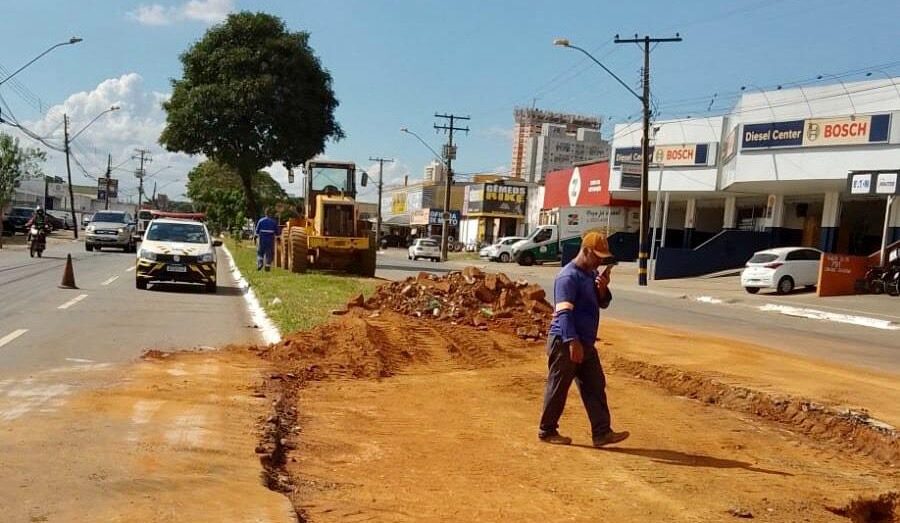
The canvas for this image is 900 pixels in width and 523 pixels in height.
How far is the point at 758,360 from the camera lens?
12.1 meters

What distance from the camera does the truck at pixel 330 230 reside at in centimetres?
2455

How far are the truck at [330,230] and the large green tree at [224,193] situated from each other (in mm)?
55383

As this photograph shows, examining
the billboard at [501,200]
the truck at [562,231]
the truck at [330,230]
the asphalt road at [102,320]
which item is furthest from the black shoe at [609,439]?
the billboard at [501,200]

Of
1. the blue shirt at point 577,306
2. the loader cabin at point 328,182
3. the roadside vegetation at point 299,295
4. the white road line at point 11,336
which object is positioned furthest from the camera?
the loader cabin at point 328,182

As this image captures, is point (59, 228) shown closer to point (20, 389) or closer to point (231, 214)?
point (231, 214)

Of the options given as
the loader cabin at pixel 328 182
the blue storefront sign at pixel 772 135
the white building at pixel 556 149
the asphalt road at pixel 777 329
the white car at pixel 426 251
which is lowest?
the white car at pixel 426 251

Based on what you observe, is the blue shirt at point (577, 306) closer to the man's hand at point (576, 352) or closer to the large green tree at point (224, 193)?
the man's hand at point (576, 352)

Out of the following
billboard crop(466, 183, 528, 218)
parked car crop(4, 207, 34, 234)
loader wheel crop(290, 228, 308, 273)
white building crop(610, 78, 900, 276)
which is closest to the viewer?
loader wheel crop(290, 228, 308, 273)

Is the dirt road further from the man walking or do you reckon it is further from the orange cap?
the orange cap

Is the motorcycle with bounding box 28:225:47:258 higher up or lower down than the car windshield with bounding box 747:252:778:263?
lower down

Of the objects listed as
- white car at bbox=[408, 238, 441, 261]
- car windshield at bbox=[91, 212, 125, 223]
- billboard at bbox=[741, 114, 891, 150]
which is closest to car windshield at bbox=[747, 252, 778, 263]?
billboard at bbox=[741, 114, 891, 150]

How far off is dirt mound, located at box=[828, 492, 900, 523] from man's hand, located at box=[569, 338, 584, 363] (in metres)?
2.02

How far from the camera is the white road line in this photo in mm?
10408

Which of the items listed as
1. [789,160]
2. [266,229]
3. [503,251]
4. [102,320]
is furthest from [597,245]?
[503,251]
